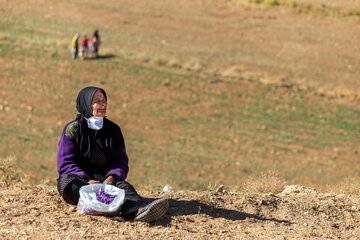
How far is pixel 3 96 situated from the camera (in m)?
21.0

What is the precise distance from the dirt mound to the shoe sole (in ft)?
0.22

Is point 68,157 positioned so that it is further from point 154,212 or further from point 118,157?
point 154,212

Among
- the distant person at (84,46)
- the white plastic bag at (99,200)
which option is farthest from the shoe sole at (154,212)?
the distant person at (84,46)

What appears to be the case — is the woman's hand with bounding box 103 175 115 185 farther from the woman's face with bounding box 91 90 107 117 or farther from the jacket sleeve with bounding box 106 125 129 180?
the woman's face with bounding box 91 90 107 117

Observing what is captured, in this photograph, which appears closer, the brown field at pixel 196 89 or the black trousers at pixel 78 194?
the black trousers at pixel 78 194

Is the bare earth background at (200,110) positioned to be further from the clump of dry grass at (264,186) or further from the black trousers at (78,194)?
the black trousers at (78,194)

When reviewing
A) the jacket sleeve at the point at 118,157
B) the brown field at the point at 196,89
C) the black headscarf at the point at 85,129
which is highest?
the black headscarf at the point at 85,129

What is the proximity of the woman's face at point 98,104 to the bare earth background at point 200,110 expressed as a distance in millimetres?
1084

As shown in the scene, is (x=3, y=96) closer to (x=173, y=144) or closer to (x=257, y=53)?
(x=173, y=144)

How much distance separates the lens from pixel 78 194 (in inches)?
222

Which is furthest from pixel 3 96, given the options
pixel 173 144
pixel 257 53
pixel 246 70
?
pixel 257 53

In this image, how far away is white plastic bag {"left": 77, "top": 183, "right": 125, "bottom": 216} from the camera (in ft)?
17.9

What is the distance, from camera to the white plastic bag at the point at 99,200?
5.44 meters

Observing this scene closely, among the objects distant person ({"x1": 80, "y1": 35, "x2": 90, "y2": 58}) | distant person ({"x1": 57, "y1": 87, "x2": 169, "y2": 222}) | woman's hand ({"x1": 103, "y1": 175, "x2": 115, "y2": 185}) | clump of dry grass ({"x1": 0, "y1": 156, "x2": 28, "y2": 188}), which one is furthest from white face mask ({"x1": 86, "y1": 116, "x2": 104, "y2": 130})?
distant person ({"x1": 80, "y1": 35, "x2": 90, "y2": 58})
